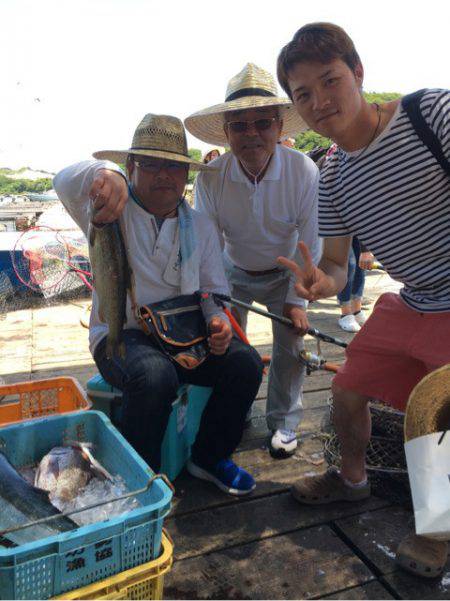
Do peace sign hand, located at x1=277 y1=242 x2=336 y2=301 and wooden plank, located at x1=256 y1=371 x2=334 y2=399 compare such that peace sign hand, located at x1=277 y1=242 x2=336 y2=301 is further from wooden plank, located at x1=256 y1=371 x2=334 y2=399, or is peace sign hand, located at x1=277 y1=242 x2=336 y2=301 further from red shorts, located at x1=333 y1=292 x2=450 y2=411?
wooden plank, located at x1=256 y1=371 x2=334 y2=399

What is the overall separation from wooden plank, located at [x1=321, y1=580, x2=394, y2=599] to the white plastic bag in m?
0.53

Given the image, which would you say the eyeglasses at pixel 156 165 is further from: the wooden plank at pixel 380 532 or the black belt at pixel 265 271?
the wooden plank at pixel 380 532

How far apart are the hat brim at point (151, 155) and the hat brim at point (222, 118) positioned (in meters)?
0.38

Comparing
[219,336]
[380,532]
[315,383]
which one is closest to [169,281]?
[219,336]

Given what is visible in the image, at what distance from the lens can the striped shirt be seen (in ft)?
7.29

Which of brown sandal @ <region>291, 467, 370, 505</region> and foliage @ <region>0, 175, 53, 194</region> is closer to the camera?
brown sandal @ <region>291, 467, 370, 505</region>

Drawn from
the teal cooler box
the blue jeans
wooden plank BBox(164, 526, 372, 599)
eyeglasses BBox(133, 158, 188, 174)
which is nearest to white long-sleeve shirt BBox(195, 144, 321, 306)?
eyeglasses BBox(133, 158, 188, 174)

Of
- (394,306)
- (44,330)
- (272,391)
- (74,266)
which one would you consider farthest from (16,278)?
(394,306)

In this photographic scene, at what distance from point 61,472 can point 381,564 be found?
60.0 inches

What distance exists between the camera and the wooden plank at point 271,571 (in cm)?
213

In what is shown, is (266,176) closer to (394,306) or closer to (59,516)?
(394,306)

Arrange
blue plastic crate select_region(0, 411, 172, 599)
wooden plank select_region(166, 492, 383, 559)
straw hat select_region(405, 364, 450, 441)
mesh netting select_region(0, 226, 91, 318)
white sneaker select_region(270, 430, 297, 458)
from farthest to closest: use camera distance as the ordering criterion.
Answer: mesh netting select_region(0, 226, 91, 318), white sneaker select_region(270, 430, 297, 458), wooden plank select_region(166, 492, 383, 559), straw hat select_region(405, 364, 450, 441), blue plastic crate select_region(0, 411, 172, 599)

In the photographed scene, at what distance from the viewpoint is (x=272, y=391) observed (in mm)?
3568

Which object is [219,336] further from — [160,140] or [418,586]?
[418,586]
